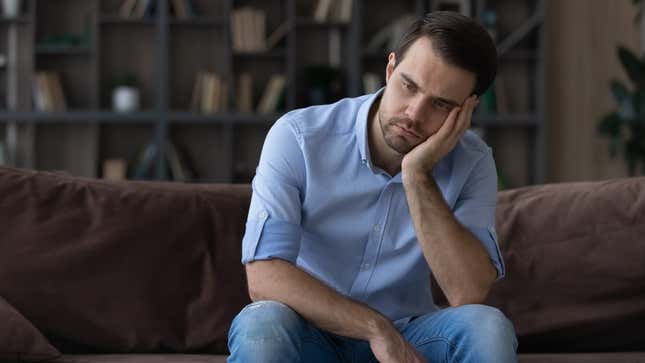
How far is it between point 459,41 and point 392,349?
0.60 meters

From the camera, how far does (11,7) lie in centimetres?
580

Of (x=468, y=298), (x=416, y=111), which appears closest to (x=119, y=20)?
(x=416, y=111)

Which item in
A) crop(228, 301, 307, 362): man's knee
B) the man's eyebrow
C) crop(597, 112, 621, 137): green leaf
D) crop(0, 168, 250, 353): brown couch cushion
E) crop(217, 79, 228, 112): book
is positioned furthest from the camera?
crop(217, 79, 228, 112): book

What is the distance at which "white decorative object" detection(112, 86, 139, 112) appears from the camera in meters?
5.86

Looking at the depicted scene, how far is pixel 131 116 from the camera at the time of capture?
582 cm

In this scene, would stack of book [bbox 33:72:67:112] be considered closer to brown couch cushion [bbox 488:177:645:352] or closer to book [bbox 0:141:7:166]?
book [bbox 0:141:7:166]

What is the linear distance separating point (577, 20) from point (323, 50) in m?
1.58

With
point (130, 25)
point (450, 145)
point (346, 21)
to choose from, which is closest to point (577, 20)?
point (346, 21)

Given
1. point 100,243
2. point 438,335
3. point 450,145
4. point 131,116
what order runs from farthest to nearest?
point 131,116 → point 100,243 → point 450,145 → point 438,335

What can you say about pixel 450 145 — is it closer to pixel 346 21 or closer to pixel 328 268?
pixel 328 268

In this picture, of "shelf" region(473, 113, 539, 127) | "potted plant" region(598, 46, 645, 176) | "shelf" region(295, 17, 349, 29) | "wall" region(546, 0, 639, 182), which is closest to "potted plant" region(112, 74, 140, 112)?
"shelf" region(295, 17, 349, 29)

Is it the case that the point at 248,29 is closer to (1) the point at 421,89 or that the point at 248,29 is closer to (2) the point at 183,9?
(2) the point at 183,9

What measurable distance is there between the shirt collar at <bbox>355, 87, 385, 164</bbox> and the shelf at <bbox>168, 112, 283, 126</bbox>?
12.4ft

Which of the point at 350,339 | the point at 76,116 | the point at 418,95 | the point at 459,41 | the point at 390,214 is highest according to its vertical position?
the point at 459,41
